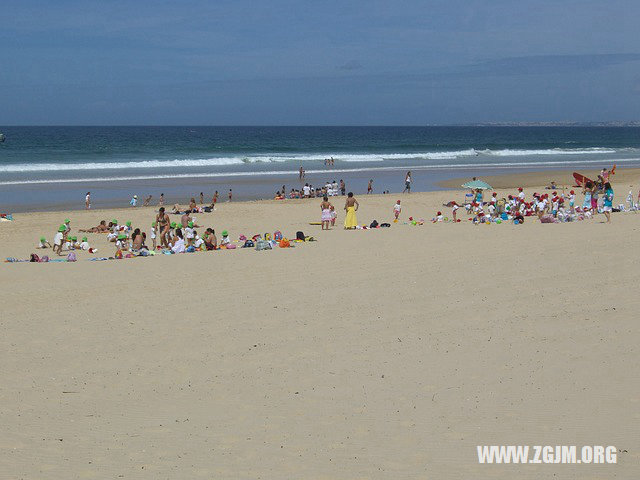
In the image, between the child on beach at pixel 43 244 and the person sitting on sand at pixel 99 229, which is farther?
the person sitting on sand at pixel 99 229

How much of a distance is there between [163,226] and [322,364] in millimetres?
10341

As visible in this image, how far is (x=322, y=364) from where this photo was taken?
23.9 ft

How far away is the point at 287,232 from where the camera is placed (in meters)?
19.2

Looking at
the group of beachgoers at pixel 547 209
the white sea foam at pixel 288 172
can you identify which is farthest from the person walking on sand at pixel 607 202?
the white sea foam at pixel 288 172

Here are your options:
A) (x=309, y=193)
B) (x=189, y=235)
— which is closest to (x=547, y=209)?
(x=189, y=235)

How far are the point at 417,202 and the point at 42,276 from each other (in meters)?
17.3

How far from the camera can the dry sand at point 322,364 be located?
5406mm

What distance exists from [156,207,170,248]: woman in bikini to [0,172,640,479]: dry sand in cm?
355

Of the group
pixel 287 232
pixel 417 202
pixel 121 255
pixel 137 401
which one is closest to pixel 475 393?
pixel 137 401

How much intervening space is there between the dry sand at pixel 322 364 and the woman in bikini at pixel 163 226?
140 inches

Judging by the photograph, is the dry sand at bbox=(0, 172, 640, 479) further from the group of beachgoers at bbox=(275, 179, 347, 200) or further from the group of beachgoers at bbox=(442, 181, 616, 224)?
the group of beachgoers at bbox=(275, 179, 347, 200)

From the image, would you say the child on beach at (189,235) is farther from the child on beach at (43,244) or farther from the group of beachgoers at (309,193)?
the group of beachgoers at (309,193)

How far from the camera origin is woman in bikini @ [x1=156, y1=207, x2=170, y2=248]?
16.5 m

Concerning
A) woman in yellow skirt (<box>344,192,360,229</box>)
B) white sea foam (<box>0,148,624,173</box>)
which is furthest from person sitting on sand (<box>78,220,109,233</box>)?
white sea foam (<box>0,148,624,173</box>)
